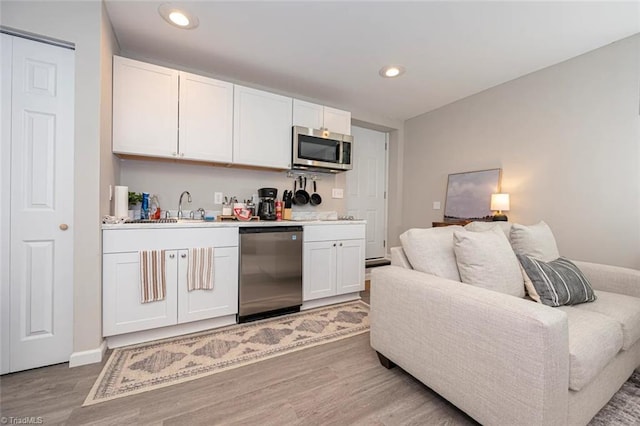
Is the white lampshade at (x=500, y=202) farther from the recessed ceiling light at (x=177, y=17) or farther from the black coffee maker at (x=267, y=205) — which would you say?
the recessed ceiling light at (x=177, y=17)

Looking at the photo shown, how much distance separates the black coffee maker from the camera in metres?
2.74

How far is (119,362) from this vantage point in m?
1.76

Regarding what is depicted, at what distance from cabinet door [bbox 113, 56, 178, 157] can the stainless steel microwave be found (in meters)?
1.18

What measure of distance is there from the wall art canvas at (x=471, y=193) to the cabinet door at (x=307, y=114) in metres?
1.92

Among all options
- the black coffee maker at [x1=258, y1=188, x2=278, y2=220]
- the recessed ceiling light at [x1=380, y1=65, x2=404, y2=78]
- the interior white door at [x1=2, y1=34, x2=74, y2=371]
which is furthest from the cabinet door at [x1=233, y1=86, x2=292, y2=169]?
the interior white door at [x1=2, y1=34, x2=74, y2=371]

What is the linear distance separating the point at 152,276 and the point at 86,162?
90 centimetres

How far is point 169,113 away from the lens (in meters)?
2.28

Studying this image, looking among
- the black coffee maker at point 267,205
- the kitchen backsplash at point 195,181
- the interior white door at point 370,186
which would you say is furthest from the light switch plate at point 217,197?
the interior white door at point 370,186

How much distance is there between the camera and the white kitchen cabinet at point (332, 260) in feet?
8.79

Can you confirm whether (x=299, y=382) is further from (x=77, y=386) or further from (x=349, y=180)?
(x=349, y=180)

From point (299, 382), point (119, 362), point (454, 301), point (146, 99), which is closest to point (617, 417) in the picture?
point (454, 301)

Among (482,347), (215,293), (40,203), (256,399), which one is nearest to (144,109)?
(40,203)

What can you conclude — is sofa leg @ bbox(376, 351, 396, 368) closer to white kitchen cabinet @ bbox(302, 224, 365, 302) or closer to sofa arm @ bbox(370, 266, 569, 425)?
sofa arm @ bbox(370, 266, 569, 425)

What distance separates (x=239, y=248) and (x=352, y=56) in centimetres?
208
